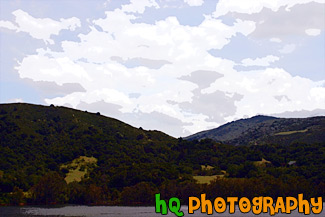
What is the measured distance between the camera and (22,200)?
178 metres

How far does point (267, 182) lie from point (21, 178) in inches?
4081

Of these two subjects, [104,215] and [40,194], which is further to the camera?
[40,194]

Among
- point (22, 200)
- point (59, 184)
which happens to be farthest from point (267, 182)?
point (22, 200)

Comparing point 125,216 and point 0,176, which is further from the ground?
point 0,176

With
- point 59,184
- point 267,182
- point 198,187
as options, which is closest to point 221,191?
point 198,187

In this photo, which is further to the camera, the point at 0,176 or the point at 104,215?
the point at 0,176

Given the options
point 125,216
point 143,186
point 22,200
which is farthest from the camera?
point 143,186

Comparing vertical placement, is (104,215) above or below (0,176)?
below

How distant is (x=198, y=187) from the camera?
186 metres

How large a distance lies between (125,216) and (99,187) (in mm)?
72436

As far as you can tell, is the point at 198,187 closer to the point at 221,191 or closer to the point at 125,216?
the point at 221,191

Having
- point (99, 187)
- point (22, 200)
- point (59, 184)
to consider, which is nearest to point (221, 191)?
point (99, 187)

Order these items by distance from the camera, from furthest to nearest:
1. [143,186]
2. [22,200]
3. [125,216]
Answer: [143,186] → [22,200] → [125,216]

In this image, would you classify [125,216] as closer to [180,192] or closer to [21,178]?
[180,192]
